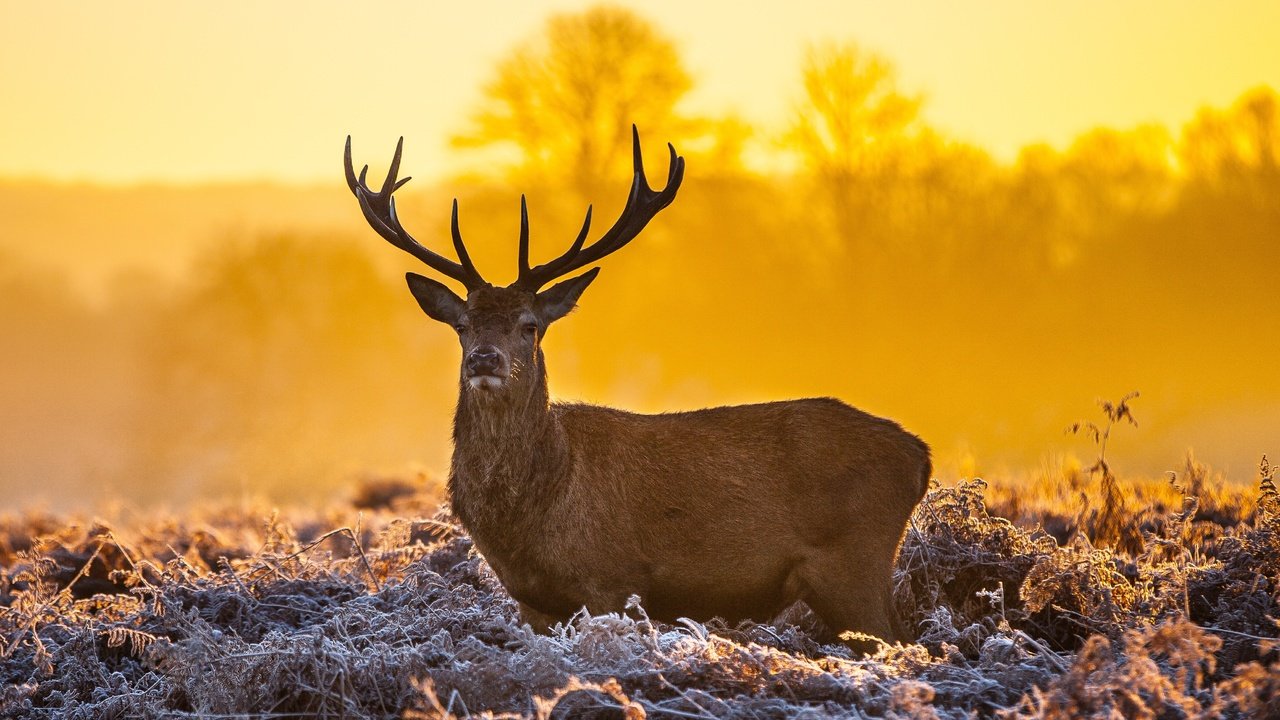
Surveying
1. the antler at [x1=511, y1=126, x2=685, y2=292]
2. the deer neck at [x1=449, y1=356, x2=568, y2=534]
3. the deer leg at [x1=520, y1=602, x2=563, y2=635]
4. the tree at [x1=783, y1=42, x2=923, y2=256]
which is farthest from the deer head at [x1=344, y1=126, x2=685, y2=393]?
the tree at [x1=783, y1=42, x2=923, y2=256]

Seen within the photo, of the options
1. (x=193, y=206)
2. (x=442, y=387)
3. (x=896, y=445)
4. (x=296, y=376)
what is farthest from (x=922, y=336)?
(x=193, y=206)

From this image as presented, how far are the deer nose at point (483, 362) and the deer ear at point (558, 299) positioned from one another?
1.95 ft

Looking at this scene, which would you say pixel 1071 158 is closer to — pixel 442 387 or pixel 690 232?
pixel 690 232

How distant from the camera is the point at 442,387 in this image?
119ft

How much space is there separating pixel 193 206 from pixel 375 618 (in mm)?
68304

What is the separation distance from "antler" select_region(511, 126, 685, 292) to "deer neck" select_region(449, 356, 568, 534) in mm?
560

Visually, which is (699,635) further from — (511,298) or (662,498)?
(511,298)

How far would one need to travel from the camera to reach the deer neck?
284 inches

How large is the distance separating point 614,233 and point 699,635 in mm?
2788

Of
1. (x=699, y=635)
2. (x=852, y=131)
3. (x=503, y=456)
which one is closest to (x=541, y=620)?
(x=503, y=456)

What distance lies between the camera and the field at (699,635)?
5402mm

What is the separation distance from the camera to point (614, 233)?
7914 mm

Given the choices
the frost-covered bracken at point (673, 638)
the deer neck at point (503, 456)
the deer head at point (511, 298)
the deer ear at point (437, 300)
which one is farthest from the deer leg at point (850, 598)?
the deer ear at point (437, 300)

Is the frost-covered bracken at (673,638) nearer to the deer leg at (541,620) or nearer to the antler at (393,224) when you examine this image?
the deer leg at (541,620)
